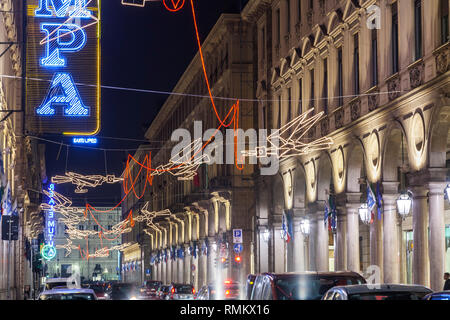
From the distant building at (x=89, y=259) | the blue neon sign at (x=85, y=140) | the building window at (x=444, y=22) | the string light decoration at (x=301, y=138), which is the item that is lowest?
the distant building at (x=89, y=259)

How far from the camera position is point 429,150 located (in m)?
26.4

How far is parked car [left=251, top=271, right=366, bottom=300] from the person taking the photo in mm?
16281

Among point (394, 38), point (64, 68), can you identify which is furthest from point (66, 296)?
point (394, 38)

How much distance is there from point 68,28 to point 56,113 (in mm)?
3133

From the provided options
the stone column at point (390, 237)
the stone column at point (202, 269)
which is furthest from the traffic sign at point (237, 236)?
the stone column at point (202, 269)

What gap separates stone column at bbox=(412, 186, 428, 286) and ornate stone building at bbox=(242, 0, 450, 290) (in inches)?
1.2

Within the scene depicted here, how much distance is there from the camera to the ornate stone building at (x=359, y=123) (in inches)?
1041

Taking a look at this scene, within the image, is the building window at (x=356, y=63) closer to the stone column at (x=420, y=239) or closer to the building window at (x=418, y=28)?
the building window at (x=418, y=28)

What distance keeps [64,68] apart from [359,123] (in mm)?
10579

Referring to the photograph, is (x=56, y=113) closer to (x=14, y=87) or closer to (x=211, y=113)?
(x=14, y=87)

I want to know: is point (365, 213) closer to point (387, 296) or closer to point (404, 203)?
point (404, 203)

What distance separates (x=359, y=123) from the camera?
3262 cm

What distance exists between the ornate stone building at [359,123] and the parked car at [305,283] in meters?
9.87
